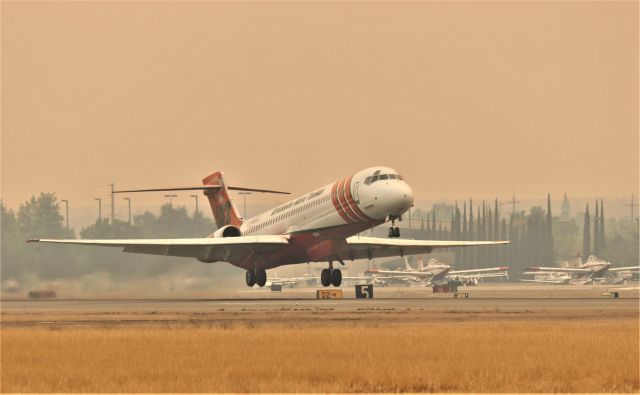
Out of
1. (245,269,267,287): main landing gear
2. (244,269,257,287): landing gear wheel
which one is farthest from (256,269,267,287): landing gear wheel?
(244,269,257,287): landing gear wheel

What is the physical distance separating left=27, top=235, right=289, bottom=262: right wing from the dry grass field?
27.9 meters

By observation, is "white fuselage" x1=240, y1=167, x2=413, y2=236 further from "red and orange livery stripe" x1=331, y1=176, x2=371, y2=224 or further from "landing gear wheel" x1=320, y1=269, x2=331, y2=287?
"landing gear wheel" x1=320, y1=269, x2=331, y2=287

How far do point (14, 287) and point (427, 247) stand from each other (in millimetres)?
33481

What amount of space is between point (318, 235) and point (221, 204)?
20.1 m

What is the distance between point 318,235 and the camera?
221 feet

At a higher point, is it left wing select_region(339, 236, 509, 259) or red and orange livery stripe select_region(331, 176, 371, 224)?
red and orange livery stripe select_region(331, 176, 371, 224)

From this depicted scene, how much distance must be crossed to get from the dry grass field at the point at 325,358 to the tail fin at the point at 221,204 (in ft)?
137

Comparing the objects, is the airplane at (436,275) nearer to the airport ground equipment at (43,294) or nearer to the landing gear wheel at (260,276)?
the airport ground equipment at (43,294)

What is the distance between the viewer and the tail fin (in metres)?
84.7

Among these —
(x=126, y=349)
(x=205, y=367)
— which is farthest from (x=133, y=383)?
(x=126, y=349)

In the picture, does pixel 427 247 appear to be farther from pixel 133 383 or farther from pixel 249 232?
pixel 133 383

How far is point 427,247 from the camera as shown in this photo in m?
76.9

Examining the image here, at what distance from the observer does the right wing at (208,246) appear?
70688 millimetres

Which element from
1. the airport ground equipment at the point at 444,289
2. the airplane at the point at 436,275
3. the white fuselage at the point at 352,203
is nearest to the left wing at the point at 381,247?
the white fuselage at the point at 352,203
